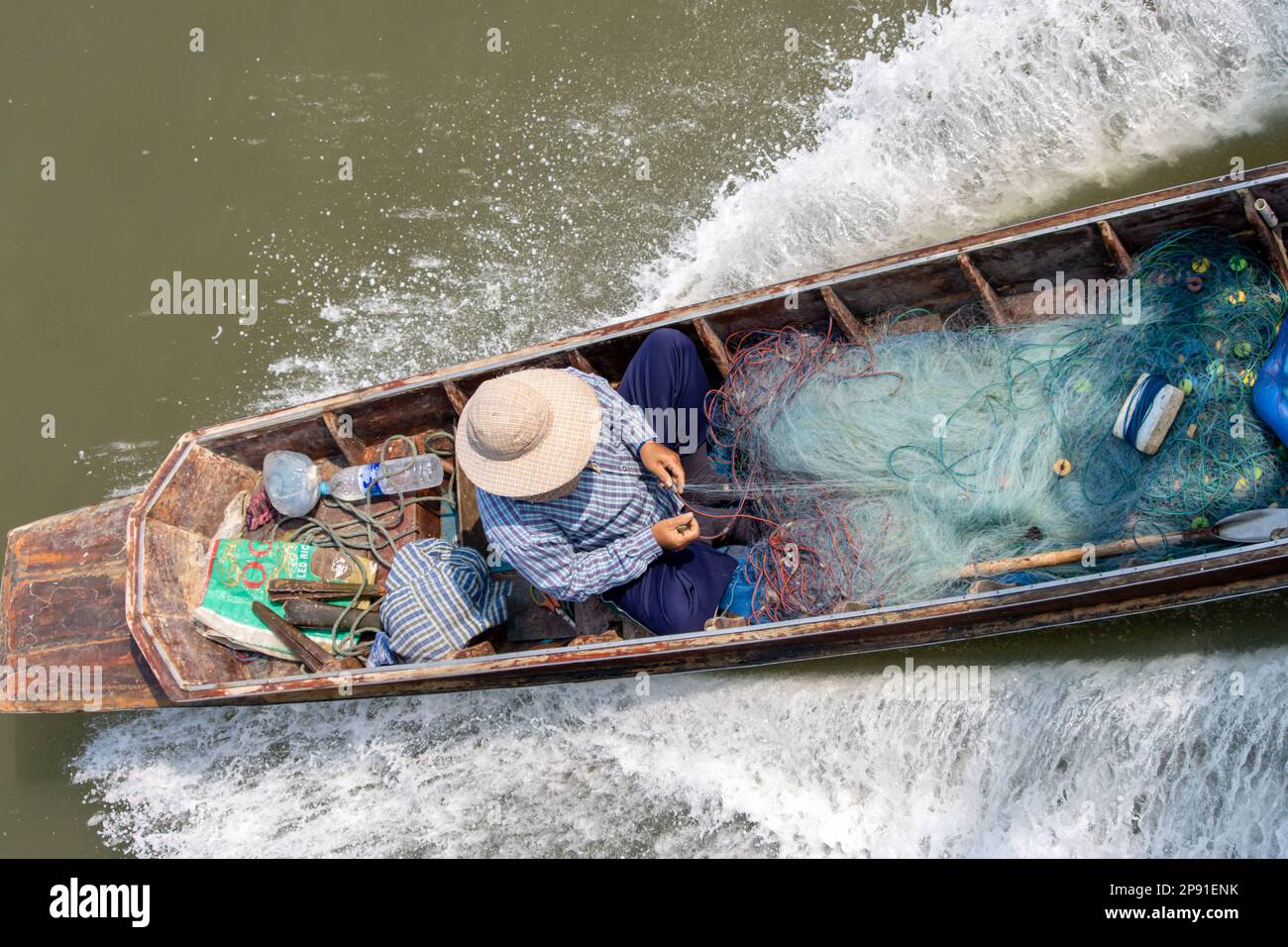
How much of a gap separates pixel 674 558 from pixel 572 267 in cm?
335

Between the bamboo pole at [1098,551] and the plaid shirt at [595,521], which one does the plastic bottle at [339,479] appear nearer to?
the plaid shirt at [595,521]

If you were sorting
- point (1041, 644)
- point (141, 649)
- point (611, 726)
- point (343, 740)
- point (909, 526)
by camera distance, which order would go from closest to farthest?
1. point (909, 526)
2. point (141, 649)
3. point (1041, 644)
4. point (611, 726)
5. point (343, 740)

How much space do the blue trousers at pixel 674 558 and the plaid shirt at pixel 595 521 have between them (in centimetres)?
24

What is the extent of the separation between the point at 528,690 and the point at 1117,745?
12.7 feet

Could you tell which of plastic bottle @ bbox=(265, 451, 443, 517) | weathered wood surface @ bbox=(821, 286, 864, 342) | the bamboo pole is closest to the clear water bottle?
plastic bottle @ bbox=(265, 451, 443, 517)

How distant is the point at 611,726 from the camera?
6.73 m

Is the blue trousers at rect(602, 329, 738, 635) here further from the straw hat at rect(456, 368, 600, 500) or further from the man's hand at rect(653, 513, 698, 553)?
the straw hat at rect(456, 368, 600, 500)

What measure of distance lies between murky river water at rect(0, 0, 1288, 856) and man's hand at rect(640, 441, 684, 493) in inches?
81.7

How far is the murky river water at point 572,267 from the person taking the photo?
6.10 m

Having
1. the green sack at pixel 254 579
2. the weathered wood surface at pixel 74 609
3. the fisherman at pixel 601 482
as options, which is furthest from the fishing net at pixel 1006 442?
the weathered wood surface at pixel 74 609

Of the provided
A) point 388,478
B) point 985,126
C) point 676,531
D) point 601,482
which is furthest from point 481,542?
point 985,126

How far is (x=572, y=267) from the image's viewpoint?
7.81 m

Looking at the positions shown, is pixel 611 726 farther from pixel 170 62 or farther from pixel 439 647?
pixel 170 62

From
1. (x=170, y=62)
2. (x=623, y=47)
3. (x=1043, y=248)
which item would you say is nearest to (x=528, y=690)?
(x=1043, y=248)
